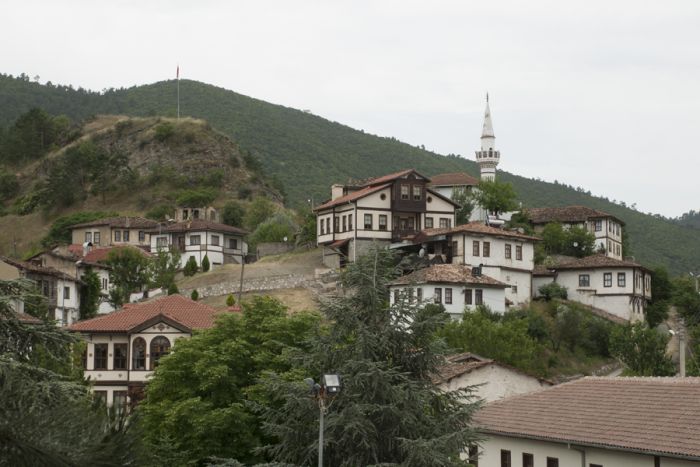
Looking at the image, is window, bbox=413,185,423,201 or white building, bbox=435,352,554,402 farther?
window, bbox=413,185,423,201

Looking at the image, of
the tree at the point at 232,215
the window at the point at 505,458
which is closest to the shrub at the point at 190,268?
the tree at the point at 232,215

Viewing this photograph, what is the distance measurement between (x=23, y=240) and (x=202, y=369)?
316 feet

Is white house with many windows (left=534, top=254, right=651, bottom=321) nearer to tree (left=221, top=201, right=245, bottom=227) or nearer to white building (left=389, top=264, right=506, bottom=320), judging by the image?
white building (left=389, top=264, right=506, bottom=320)

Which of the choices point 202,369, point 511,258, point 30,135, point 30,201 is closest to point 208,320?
point 202,369

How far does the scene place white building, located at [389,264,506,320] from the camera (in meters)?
68.8

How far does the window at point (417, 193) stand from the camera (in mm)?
83375

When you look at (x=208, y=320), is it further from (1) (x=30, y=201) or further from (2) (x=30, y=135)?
(2) (x=30, y=135)

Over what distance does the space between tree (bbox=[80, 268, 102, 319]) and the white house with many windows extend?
34268mm

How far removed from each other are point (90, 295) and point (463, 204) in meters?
34.3

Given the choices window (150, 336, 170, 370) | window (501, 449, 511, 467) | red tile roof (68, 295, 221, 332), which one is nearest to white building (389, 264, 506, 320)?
red tile roof (68, 295, 221, 332)

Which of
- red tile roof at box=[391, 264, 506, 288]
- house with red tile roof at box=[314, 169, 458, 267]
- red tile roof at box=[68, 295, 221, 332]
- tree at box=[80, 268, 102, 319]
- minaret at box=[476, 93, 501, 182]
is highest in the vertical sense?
minaret at box=[476, 93, 501, 182]

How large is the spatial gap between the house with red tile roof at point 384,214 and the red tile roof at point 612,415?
148 ft

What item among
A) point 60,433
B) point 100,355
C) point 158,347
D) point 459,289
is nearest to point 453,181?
point 459,289

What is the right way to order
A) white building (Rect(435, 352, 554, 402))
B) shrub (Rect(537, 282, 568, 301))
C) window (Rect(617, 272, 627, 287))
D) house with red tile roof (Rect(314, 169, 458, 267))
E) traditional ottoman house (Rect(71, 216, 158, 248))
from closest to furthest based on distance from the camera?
white building (Rect(435, 352, 554, 402)), shrub (Rect(537, 282, 568, 301)), window (Rect(617, 272, 627, 287)), house with red tile roof (Rect(314, 169, 458, 267)), traditional ottoman house (Rect(71, 216, 158, 248))
